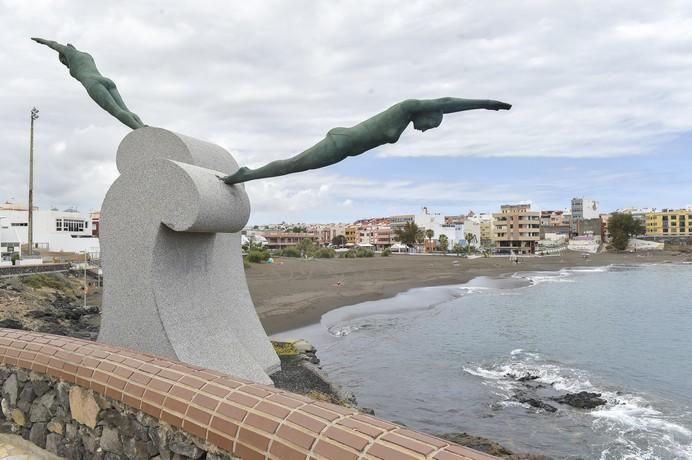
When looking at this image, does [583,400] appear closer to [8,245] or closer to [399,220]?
[8,245]

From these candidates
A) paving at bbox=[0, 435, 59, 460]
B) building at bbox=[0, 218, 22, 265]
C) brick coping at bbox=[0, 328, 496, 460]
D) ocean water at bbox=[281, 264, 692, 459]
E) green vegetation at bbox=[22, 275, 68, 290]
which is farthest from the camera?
building at bbox=[0, 218, 22, 265]

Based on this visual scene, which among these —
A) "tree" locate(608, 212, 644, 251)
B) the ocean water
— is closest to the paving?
the ocean water

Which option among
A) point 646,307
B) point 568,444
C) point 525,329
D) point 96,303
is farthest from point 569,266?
point 568,444

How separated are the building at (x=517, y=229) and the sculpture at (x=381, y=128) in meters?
91.7

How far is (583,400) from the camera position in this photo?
12945mm

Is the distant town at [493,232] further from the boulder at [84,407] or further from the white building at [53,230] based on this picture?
the boulder at [84,407]

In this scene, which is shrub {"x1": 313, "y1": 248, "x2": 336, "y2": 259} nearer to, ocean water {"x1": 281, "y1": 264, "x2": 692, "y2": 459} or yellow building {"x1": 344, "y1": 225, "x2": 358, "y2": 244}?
ocean water {"x1": 281, "y1": 264, "x2": 692, "y2": 459}

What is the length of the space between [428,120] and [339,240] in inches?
4634

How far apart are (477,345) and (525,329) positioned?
4.72 metres

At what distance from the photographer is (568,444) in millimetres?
10445

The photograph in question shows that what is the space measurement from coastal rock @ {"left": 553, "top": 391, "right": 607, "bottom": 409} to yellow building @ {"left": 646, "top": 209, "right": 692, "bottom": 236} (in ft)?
430

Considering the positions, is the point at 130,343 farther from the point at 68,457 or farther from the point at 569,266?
the point at 569,266

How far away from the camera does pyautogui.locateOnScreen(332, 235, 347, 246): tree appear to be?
123m

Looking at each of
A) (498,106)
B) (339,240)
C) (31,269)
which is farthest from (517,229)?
(498,106)
